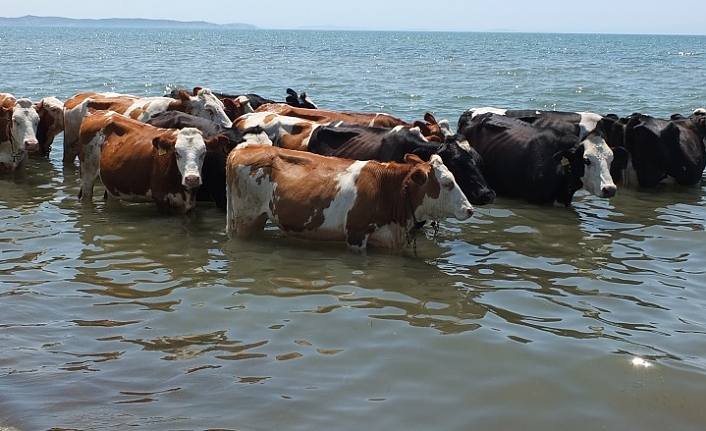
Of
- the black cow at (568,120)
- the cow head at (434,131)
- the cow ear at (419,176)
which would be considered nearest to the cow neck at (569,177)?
the black cow at (568,120)

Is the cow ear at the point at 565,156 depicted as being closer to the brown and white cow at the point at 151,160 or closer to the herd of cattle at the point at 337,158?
the herd of cattle at the point at 337,158

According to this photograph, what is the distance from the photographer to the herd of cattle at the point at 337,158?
27.8 feet

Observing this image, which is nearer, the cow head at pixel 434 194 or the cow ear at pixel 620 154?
the cow head at pixel 434 194

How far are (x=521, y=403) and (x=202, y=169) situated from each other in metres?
5.88

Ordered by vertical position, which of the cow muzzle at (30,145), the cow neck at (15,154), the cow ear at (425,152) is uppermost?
the cow ear at (425,152)

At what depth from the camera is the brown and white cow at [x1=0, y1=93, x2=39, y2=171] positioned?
504 inches

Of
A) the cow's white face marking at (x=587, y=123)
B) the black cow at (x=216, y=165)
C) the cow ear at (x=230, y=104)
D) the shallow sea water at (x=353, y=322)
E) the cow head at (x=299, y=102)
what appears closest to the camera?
the shallow sea water at (x=353, y=322)

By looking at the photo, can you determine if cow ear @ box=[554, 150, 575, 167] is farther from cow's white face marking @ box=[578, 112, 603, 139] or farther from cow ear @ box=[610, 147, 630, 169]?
cow's white face marking @ box=[578, 112, 603, 139]

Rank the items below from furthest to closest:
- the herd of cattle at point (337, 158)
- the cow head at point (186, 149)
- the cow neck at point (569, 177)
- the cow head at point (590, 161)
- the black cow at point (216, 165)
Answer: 1. the cow neck at point (569, 177)
2. the cow head at point (590, 161)
3. the black cow at point (216, 165)
4. the cow head at point (186, 149)
5. the herd of cattle at point (337, 158)

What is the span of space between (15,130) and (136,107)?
179 centimetres

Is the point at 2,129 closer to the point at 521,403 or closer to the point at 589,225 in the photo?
the point at 589,225

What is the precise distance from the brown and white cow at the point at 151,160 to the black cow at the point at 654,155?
19.9 ft

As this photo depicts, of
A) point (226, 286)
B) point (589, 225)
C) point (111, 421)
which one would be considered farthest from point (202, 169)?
point (111, 421)

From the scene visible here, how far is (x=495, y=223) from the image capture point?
10.5 metres
